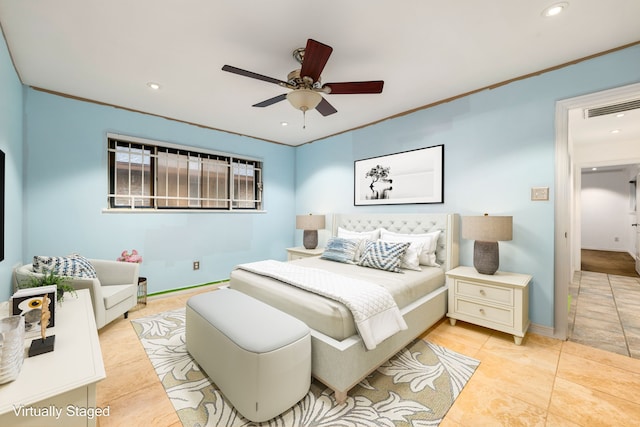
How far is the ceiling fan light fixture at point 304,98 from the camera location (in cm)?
218

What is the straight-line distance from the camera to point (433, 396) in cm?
181

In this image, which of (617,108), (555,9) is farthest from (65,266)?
(617,108)

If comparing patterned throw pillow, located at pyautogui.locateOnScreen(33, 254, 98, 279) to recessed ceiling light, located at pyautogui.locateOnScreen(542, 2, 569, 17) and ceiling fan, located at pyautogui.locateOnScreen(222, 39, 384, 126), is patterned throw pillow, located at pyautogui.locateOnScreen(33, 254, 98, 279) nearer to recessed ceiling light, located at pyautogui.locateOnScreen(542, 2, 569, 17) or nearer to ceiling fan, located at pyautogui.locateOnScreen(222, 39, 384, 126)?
ceiling fan, located at pyautogui.locateOnScreen(222, 39, 384, 126)

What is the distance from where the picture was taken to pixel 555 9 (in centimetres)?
179

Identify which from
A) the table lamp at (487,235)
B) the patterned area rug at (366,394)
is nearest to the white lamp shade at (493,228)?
the table lamp at (487,235)

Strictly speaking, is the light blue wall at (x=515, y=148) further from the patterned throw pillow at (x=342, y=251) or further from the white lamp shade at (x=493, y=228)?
the patterned throw pillow at (x=342, y=251)

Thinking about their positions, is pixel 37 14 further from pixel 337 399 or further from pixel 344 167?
pixel 344 167

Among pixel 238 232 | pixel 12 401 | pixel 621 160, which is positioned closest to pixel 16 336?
pixel 12 401

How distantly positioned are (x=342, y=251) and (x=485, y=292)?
159cm

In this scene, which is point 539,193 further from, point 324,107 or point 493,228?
point 324,107

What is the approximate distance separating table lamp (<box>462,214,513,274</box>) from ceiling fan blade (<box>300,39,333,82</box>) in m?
2.07

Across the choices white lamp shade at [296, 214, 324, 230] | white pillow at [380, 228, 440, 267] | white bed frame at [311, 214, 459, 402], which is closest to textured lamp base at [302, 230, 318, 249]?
white lamp shade at [296, 214, 324, 230]

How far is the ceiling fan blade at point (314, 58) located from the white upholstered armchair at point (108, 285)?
2726 mm

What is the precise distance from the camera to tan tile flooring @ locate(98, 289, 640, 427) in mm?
1616
